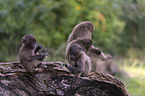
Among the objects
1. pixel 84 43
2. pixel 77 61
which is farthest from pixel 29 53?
pixel 84 43

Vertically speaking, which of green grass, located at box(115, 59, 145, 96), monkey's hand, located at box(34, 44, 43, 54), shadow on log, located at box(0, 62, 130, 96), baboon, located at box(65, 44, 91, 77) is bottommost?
green grass, located at box(115, 59, 145, 96)

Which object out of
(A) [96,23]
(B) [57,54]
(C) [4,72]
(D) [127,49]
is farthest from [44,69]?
(D) [127,49]

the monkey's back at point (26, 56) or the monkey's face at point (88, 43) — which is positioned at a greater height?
the monkey's face at point (88, 43)

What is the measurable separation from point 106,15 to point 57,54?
17.9 ft

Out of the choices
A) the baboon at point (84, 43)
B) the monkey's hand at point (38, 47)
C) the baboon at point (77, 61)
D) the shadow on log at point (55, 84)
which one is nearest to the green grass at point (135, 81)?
the shadow on log at point (55, 84)

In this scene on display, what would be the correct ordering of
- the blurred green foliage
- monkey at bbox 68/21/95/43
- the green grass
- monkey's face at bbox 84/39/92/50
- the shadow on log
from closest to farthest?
the shadow on log, monkey's face at bbox 84/39/92/50, monkey at bbox 68/21/95/43, the green grass, the blurred green foliage

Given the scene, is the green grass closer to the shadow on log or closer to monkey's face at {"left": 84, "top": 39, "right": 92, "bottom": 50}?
the shadow on log

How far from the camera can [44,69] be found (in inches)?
151

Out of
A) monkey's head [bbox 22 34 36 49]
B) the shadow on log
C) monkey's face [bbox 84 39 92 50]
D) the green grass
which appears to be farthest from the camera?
the green grass

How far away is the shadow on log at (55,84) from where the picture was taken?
367cm

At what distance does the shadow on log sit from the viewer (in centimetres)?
367

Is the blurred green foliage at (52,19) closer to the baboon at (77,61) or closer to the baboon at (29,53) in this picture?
the baboon at (29,53)

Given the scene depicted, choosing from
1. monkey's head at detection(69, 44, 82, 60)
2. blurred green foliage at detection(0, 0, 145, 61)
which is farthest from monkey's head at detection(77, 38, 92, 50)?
blurred green foliage at detection(0, 0, 145, 61)

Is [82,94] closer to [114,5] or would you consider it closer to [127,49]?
[114,5]
